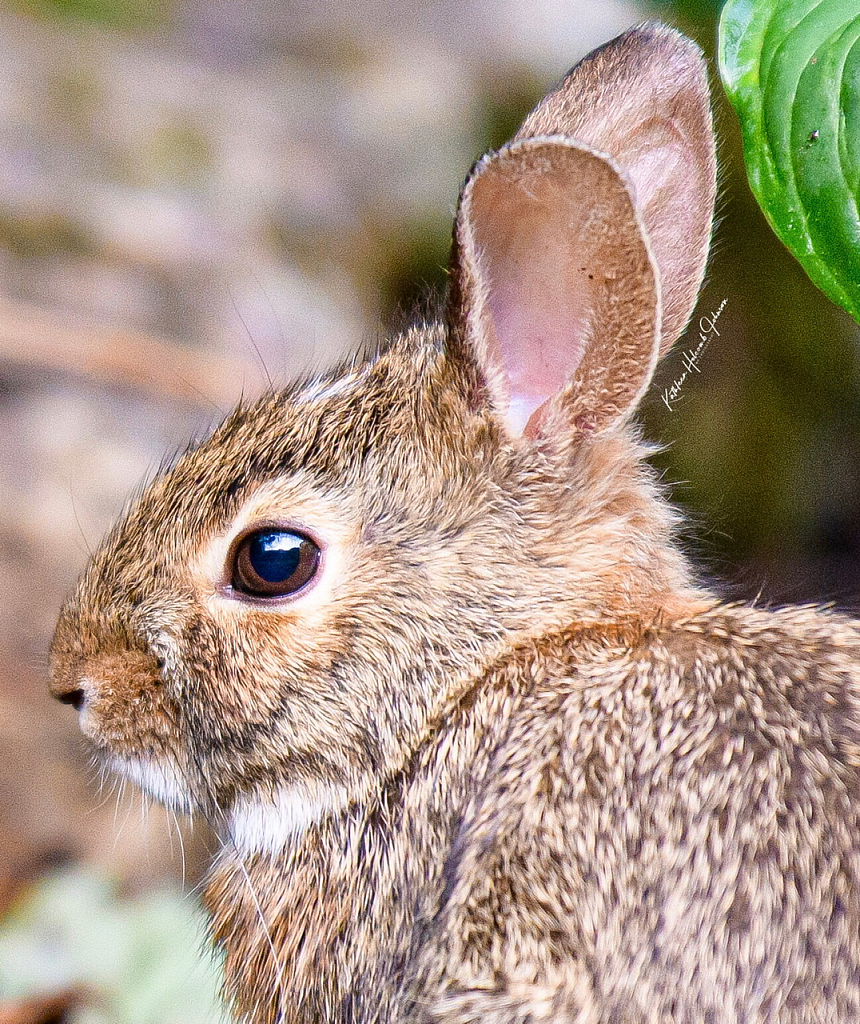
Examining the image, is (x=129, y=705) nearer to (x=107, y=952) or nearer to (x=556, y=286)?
(x=556, y=286)

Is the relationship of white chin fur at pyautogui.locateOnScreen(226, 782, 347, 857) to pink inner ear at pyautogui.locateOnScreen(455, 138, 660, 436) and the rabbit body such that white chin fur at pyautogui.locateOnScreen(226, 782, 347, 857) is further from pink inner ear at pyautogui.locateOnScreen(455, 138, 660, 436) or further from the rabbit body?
pink inner ear at pyautogui.locateOnScreen(455, 138, 660, 436)

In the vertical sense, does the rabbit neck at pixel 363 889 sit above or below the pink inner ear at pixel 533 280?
below

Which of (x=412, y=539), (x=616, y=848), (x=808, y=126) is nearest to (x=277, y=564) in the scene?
(x=412, y=539)

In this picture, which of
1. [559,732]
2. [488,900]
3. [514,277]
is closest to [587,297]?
[514,277]

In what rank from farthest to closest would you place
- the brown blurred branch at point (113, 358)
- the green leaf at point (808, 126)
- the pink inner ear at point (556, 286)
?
the brown blurred branch at point (113, 358) < the green leaf at point (808, 126) < the pink inner ear at point (556, 286)

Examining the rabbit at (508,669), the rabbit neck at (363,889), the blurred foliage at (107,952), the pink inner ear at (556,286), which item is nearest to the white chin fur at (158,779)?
the rabbit at (508,669)

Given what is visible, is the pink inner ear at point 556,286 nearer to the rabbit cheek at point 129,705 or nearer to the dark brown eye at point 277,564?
the dark brown eye at point 277,564
